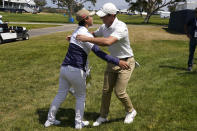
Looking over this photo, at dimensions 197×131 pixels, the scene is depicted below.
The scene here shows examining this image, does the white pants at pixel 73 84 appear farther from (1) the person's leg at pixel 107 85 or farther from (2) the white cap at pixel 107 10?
(2) the white cap at pixel 107 10

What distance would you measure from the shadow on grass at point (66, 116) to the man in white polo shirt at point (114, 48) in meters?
0.45

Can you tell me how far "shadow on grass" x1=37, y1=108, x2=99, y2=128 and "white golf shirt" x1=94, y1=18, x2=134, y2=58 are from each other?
62.1 inches

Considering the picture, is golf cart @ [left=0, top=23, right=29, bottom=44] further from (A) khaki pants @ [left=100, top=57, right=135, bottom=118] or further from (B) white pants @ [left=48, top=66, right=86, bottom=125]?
(A) khaki pants @ [left=100, top=57, right=135, bottom=118]

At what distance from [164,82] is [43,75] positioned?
409cm

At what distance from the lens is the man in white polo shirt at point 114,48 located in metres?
3.79

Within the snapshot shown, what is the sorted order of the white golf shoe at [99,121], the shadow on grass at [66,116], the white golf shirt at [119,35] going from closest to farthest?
the white golf shirt at [119,35] < the white golf shoe at [99,121] < the shadow on grass at [66,116]

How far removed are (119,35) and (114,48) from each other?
1.43 ft

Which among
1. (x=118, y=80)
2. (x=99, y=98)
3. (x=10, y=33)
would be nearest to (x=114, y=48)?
(x=118, y=80)

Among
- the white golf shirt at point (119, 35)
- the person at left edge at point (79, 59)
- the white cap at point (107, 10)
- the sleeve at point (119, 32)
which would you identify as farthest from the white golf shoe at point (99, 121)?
the white cap at point (107, 10)

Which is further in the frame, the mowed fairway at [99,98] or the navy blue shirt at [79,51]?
the mowed fairway at [99,98]

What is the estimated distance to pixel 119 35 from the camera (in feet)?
12.6

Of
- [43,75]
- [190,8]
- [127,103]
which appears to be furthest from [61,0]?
[127,103]

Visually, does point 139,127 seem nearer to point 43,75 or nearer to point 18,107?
point 18,107

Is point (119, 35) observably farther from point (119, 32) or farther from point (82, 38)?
point (82, 38)
